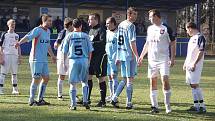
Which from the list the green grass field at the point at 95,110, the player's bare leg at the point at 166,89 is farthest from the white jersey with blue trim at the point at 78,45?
the player's bare leg at the point at 166,89

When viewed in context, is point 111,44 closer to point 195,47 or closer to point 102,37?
point 102,37

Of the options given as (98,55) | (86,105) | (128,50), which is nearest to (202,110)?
(128,50)

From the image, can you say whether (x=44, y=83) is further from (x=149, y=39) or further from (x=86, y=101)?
(x=149, y=39)

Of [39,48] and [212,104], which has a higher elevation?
[39,48]

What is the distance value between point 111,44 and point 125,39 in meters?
1.08

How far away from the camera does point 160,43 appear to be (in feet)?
A: 34.2

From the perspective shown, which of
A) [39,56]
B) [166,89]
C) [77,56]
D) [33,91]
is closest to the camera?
[166,89]

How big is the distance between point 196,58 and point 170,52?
0.68m

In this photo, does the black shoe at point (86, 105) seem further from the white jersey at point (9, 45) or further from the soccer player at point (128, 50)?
the white jersey at point (9, 45)

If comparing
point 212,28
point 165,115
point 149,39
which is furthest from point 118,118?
point 212,28

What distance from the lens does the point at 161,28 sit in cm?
1041

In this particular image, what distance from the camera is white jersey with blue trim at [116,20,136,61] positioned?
11031mm

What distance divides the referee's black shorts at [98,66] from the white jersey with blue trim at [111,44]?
0.47 metres

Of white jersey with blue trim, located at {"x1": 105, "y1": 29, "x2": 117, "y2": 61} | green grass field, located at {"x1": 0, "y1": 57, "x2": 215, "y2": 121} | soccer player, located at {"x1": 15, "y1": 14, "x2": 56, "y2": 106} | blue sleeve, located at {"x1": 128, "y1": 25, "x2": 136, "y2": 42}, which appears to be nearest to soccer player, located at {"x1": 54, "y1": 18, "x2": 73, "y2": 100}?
green grass field, located at {"x1": 0, "y1": 57, "x2": 215, "y2": 121}
